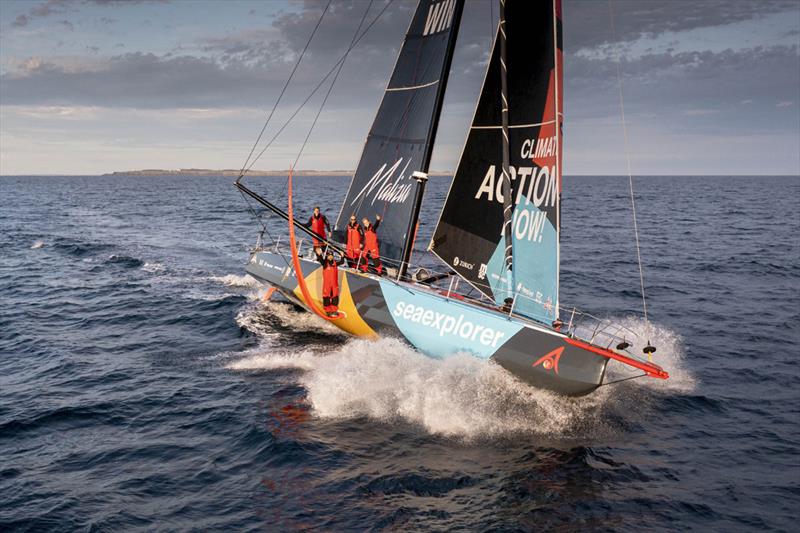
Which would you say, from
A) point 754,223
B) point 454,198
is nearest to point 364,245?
point 454,198

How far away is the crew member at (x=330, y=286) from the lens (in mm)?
14391

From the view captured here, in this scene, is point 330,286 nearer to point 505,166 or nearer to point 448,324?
point 448,324

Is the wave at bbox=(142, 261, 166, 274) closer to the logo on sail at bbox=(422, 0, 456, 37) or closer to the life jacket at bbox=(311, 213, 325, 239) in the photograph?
the life jacket at bbox=(311, 213, 325, 239)

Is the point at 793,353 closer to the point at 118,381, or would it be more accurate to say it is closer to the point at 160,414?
the point at 160,414

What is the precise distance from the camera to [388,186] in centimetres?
1583

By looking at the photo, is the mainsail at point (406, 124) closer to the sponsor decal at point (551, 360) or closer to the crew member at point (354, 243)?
the crew member at point (354, 243)

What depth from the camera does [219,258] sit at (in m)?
28.3

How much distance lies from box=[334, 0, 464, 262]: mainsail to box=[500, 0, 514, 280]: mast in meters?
2.56

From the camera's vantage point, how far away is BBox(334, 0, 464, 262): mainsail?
14672 mm

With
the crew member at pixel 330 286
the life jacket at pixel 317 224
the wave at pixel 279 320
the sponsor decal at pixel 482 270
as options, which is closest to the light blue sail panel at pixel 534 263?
the sponsor decal at pixel 482 270

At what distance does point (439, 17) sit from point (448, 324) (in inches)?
310

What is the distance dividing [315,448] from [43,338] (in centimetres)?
1034

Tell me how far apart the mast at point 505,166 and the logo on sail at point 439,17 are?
268cm

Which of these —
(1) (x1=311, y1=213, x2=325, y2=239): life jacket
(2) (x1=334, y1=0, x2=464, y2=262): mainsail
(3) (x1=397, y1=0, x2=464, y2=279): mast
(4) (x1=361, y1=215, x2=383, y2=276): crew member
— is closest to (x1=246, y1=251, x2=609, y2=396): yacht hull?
(4) (x1=361, y1=215, x2=383, y2=276): crew member
